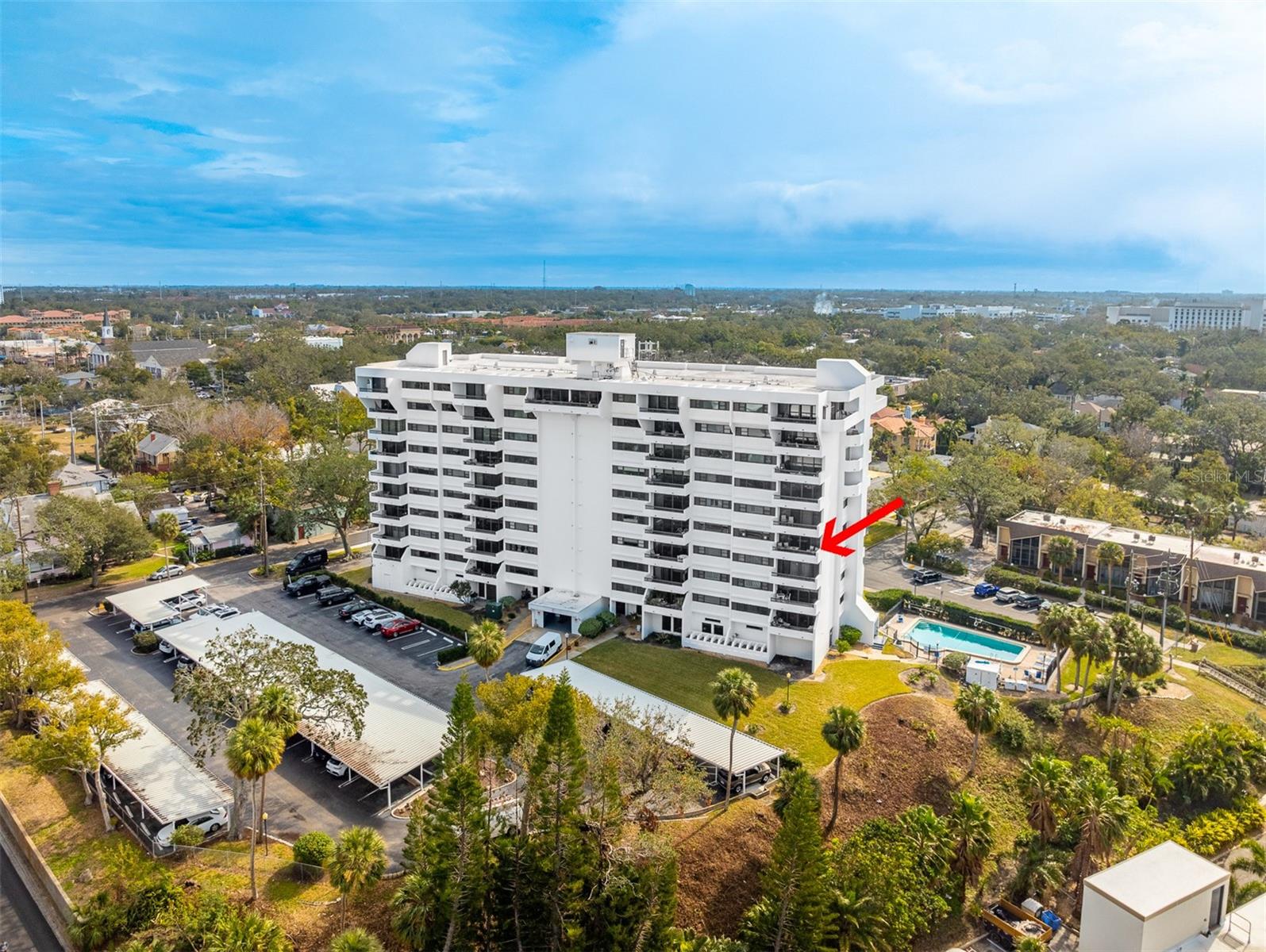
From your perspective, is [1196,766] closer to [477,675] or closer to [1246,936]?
[1246,936]

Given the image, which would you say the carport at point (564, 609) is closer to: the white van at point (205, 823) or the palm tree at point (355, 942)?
the white van at point (205, 823)

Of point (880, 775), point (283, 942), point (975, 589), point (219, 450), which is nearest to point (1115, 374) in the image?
point (975, 589)

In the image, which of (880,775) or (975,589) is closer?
(880,775)

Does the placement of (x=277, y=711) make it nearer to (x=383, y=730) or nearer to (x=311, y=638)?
(x=383, y=730)

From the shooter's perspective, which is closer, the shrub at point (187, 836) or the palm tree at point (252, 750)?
the palm tree at point (252, 750)

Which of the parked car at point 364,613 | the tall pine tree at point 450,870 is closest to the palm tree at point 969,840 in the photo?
the tall pine tree at point 450,870

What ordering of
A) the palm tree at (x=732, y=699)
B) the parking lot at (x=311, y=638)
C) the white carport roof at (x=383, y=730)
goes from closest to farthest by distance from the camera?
the palm tree at (x=732, y=699) < the white carport roof at (x=383, y=730) < the parking lot at (x=311, y=638)

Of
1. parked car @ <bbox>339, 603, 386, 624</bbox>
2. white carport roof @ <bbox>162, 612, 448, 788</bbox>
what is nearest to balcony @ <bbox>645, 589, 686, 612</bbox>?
white carport roof @ <bbox>162, 612, 448, 788</bbox>

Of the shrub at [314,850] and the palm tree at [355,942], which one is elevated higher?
the palm tree at [355,942]
